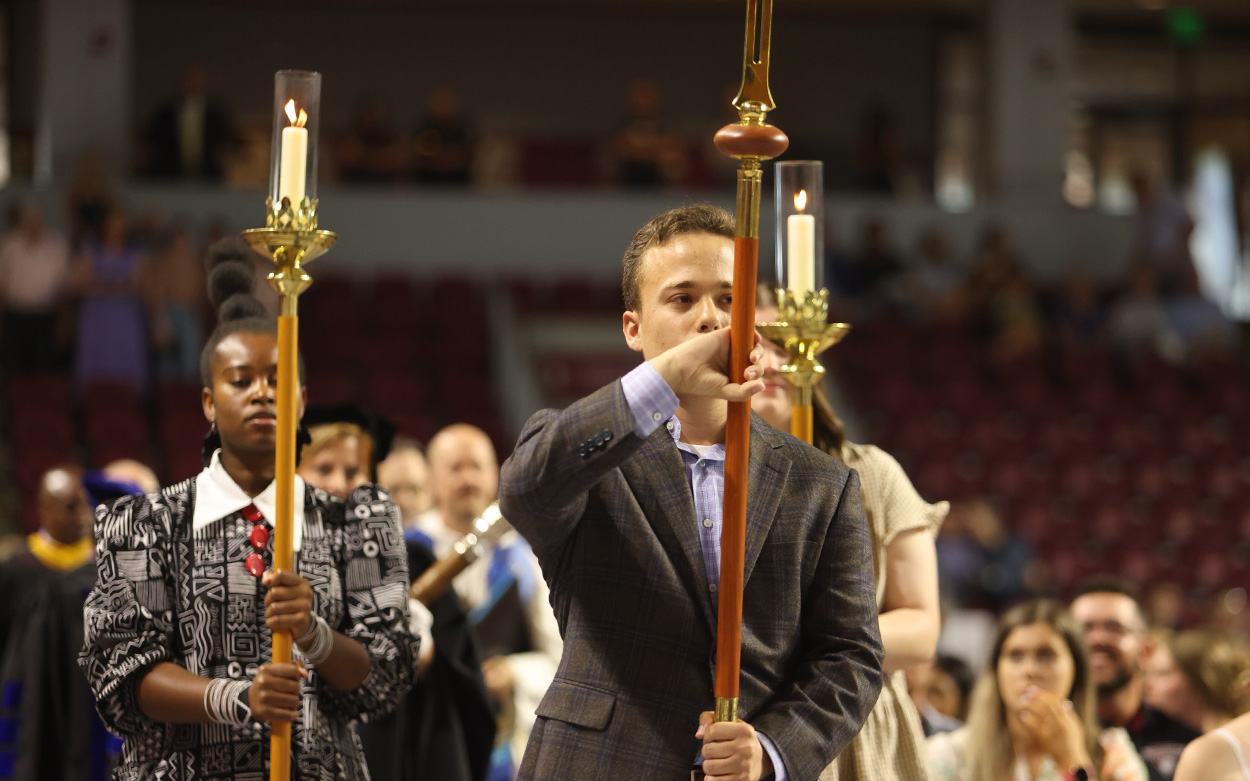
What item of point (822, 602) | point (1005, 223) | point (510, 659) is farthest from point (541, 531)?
point (1005, 223)

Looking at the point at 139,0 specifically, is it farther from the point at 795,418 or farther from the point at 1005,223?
the point at 795,418

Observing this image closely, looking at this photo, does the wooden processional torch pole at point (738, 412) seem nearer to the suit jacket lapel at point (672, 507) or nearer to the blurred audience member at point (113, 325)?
the suit jacket lapel at point (672, 507)

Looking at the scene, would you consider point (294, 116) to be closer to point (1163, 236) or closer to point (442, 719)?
point (442, 719)

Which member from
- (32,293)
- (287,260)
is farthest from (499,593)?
(32,293)

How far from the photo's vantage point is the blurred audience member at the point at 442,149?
37.4 ft

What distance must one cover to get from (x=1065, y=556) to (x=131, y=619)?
7439mm

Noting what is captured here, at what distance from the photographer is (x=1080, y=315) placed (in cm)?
1137

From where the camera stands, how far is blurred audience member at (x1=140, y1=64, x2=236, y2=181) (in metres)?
10.9

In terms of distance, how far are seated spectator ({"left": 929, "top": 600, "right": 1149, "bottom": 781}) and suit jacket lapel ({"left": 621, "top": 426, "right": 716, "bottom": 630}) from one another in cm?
155

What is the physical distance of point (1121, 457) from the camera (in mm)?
9953

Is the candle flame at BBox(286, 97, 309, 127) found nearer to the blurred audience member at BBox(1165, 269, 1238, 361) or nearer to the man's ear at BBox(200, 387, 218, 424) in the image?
the man's ear at BBox(200, 387, 218, 424)

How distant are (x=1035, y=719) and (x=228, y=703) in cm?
183

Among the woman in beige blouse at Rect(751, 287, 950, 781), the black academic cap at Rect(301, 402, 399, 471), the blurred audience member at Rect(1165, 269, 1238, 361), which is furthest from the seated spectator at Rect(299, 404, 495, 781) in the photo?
the blurred audience member at Rect(1165, 269, 1238, 361)

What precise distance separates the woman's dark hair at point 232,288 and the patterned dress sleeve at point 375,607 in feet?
1.11
